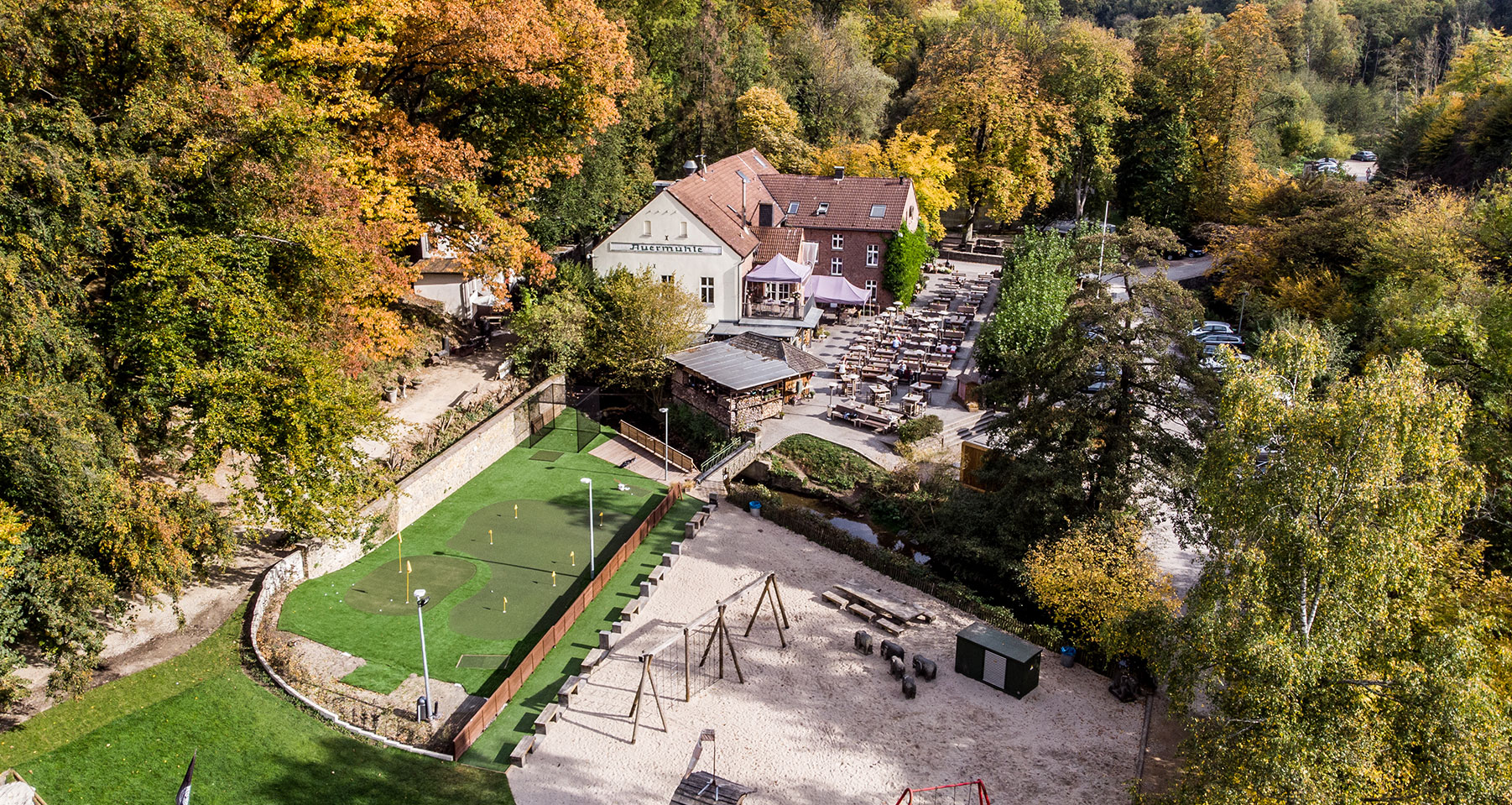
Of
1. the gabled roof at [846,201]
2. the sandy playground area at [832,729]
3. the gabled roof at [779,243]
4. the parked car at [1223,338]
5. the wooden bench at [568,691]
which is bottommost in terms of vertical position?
the sandy playground area at [832,729]

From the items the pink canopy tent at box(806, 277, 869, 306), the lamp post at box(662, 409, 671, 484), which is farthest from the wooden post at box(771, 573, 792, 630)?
the pink canopy tent at box(806, 277, 869, 306)

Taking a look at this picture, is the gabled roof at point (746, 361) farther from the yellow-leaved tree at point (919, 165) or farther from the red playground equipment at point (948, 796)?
the yellow-leaved tree at point (919, 165)

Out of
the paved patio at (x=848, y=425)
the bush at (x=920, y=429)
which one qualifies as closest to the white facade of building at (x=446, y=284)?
the paved patio at (x=848, y=425)

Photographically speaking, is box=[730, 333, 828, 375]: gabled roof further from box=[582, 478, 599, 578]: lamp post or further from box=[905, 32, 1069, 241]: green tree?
box=[905, 32, 1069, 241]: green tree

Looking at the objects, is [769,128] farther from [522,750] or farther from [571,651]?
[522,750]

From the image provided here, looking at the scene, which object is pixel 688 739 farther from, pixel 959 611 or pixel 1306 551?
pixel 1306 551

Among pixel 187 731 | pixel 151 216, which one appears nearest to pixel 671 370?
pixel 151 216
